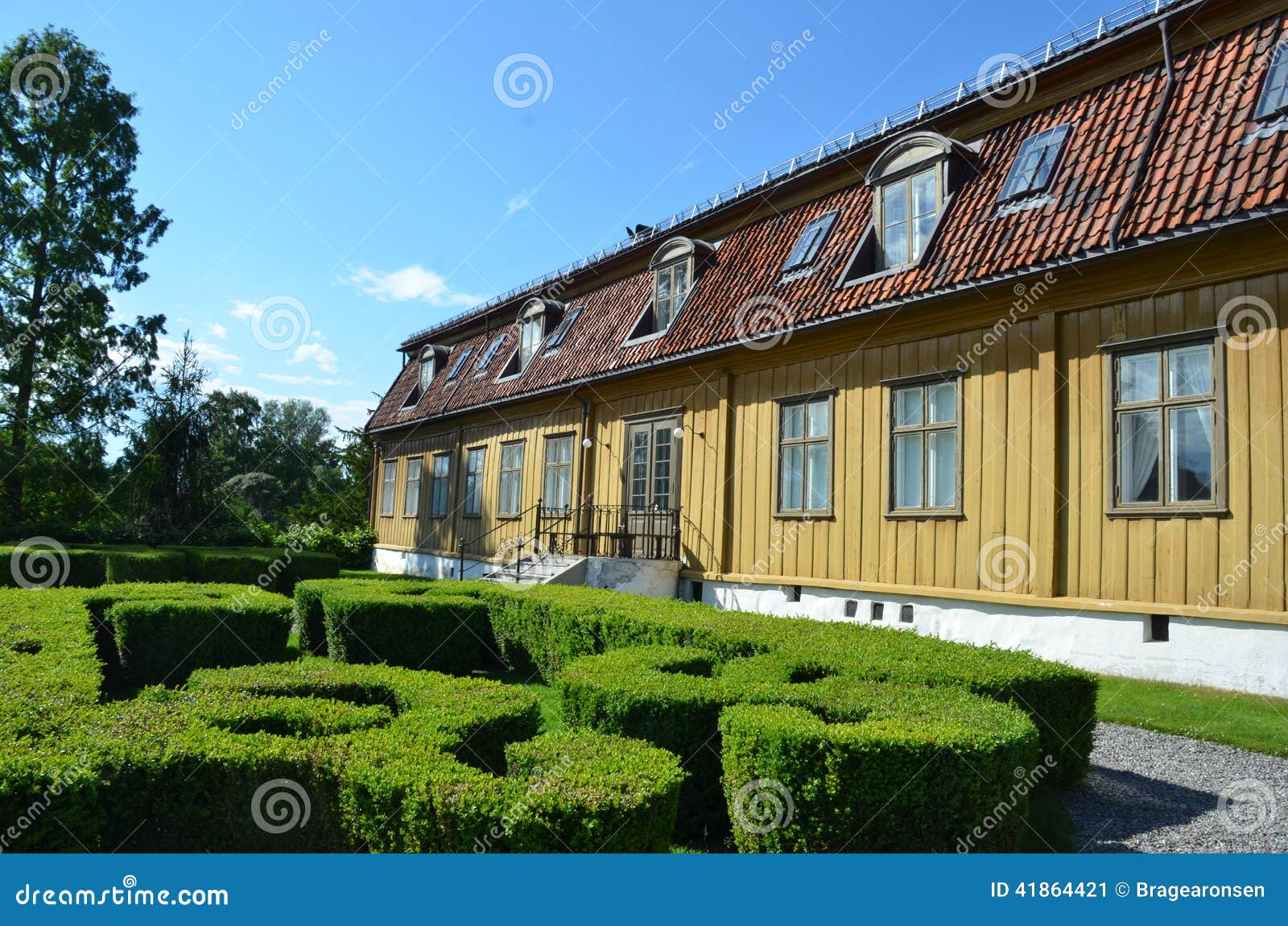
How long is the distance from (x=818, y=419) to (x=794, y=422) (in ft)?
1.59

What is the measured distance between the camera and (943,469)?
406 inches

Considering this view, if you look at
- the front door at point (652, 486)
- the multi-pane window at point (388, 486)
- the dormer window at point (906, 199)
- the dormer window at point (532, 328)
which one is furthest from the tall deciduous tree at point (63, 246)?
the dormer window at point (906, 199)

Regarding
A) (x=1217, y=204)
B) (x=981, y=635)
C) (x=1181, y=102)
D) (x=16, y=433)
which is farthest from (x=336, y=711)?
(x=16, y=433)

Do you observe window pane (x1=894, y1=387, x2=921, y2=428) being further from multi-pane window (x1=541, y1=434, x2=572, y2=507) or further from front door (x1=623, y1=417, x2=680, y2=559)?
multi-pane window (x1=541, y1=434, x2=572, y2=507)

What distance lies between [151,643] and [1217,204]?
433 inches

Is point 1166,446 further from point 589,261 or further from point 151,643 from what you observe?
point 589,261

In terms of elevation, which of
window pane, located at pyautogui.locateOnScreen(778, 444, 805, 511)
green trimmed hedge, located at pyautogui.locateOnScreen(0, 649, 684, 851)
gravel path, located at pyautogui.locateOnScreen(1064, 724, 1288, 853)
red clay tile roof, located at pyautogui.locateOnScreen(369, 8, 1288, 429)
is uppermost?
red clay tile roof, located at pyautogui.locateOnScreen(369, 8, 1288, 429)

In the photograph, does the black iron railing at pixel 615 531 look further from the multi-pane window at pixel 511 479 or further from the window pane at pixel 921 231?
the window pane at pixel 921 231

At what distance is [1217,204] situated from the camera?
293 inches

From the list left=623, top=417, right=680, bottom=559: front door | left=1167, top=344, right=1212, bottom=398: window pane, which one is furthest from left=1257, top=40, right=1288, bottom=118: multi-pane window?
left=623, top=417, right=680, bottom=559: front door

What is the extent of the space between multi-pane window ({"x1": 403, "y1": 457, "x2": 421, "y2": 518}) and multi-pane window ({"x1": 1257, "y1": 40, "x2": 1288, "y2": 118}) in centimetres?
2163

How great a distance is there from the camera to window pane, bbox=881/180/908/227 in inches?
440

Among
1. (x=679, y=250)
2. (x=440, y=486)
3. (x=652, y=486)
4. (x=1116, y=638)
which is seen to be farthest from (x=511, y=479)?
(x=1116, y=638)

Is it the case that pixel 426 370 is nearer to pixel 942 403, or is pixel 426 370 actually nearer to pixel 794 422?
pixel 794 422
